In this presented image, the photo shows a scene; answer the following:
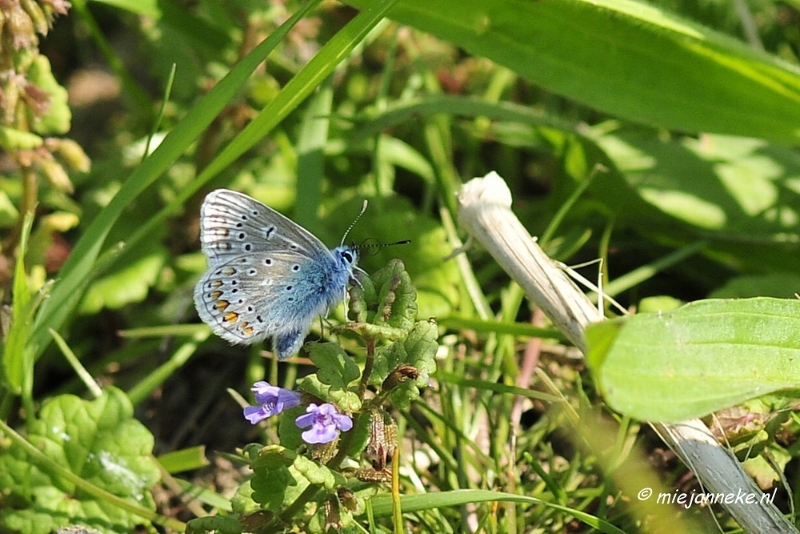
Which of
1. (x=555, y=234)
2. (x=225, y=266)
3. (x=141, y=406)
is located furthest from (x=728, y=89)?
Answer: (x=141, y=406)

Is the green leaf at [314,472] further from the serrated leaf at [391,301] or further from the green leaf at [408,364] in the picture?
the serrated leaf at [391,301]

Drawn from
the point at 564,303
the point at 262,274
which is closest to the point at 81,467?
the point at 262,274

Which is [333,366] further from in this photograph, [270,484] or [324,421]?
[270,484]

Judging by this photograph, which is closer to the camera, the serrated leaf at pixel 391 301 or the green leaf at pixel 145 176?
the serrated leaf at pixel 391 301

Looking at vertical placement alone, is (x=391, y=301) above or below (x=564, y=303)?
above

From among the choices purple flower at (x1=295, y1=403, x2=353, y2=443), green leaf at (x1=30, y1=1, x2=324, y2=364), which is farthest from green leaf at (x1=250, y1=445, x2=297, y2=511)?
green leaf at (x1=30, y1=1, x2=324, y2=364)

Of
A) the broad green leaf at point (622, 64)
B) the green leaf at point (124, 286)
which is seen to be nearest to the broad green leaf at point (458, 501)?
the green leaf at point (124, 286)

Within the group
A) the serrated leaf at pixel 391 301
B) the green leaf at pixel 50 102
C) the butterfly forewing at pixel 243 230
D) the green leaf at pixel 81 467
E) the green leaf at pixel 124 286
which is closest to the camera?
the serrated leaf at pixel 391 301
